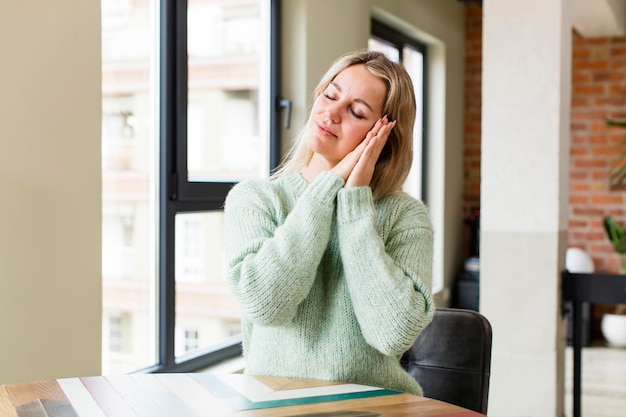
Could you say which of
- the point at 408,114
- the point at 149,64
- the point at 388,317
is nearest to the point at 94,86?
the point at 149,64

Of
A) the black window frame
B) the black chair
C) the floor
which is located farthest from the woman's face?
the floor

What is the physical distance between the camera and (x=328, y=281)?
5.35 ft

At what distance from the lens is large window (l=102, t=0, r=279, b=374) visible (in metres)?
2.81

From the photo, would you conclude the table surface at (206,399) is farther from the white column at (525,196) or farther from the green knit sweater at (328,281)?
the white column at (525,196)

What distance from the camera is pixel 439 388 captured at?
5.82 feet

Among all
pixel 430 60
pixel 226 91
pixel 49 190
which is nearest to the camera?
pixel 49 190

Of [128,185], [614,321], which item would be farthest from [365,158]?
[614,321]

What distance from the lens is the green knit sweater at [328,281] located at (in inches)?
58.8

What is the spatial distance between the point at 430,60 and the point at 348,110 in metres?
4.37

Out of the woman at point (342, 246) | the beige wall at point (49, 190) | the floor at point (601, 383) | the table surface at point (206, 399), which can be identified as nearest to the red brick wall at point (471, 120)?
the floor at point (601, 383)

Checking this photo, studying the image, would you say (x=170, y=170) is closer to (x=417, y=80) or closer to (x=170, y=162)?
(x=170, y=162)

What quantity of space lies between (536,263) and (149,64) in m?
1.69

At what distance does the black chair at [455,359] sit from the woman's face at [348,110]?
0.47 m

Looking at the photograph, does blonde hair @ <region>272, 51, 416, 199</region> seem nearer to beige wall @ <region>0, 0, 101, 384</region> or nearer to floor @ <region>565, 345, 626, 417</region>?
beige wall @ <region>0, 0, 101, 384</region>
